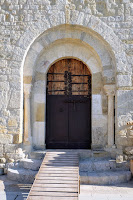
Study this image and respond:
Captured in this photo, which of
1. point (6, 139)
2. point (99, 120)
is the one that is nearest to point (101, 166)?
point (99, 120)

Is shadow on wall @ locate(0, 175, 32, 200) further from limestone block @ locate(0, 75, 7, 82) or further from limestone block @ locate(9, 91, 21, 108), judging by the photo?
limestone block @ locate(0, 75, 7, 82)

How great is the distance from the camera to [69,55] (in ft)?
21.5

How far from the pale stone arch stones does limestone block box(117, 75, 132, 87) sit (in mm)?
293

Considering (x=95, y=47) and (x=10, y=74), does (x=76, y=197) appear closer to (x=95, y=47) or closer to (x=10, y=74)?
(x=10, y=74)

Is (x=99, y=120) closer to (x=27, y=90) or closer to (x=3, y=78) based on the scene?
(x=27, y=90)

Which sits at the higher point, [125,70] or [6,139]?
[125,70]

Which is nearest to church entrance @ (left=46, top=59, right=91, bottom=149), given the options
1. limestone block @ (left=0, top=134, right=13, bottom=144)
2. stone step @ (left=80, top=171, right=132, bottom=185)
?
limestone block @ (left=0, top=134, right=13, bottom=144)

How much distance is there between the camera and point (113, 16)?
6.07m

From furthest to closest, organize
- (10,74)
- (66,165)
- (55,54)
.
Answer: (55,54) → (10,74) → (66,165)

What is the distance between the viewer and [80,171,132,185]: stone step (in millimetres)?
5176

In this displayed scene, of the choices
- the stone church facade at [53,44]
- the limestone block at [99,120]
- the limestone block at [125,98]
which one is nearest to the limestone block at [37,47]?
the stone church facade at [53,44]

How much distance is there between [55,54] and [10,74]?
1.35 m

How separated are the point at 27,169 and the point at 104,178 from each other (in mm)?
1780

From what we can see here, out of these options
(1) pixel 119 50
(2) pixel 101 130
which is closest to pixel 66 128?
(2) pixel 101 130
